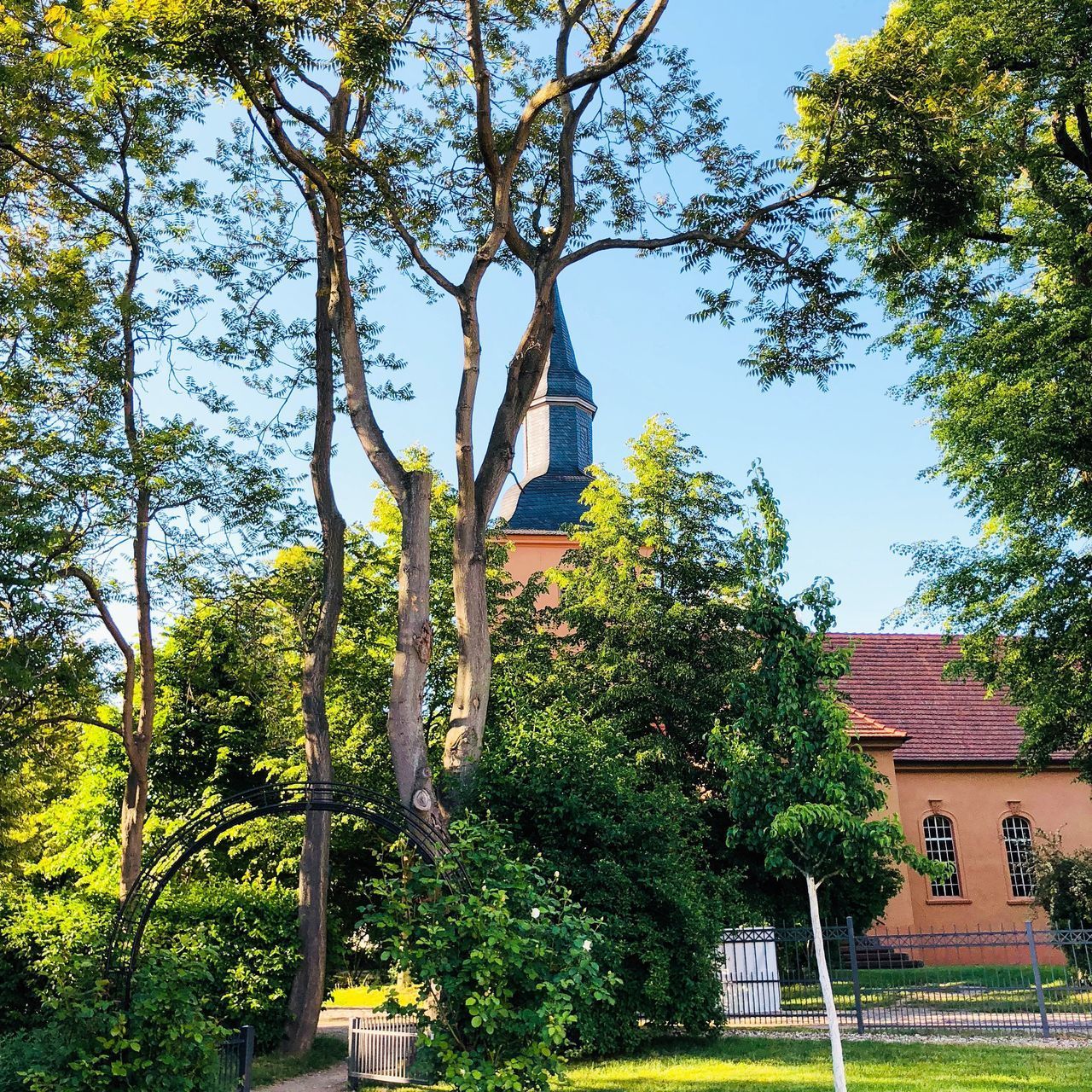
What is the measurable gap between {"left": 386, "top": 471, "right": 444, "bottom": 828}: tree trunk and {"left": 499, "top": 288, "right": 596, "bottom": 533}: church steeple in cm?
2245

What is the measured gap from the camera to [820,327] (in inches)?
555

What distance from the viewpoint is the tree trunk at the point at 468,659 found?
1205cm

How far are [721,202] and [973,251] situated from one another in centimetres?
942

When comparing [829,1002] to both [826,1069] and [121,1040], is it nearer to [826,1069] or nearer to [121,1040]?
[826,1069]

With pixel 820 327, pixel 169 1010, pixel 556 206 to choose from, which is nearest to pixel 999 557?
pixel 820 327

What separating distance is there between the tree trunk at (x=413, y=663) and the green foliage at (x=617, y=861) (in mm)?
1092

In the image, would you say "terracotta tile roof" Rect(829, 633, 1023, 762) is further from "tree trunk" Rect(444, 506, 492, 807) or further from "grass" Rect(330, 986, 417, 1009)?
"tree trunk" Rect(444, 506, 492, 807)

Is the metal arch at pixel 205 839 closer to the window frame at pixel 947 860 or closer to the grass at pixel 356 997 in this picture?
the grass at pixel 356 997

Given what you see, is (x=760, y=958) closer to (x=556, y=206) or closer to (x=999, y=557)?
(x=999, y=557)

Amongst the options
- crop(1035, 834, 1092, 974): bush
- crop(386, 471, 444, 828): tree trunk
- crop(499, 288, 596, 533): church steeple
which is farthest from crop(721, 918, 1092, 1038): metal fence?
crop(499, 288, 596, 533): church steeple

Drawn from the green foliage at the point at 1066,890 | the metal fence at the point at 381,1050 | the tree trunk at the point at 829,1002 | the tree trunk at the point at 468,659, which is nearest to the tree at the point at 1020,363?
the green foliage at the point at 1066,890

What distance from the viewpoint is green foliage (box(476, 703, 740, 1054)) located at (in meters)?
12.7

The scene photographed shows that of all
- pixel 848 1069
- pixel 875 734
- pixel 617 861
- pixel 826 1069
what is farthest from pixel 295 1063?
pixel 875 734

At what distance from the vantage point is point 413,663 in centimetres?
1184
